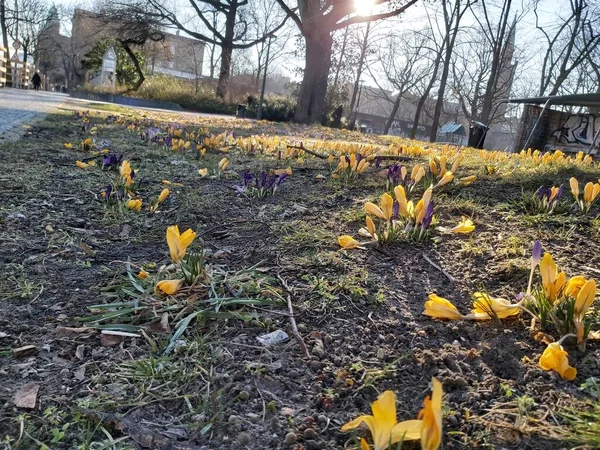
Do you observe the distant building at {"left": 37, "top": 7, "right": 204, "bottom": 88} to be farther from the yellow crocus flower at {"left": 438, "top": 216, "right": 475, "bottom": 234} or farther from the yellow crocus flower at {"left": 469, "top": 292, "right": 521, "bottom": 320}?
the yellow crocus flower at {"left": 469, "top": 292, "right": 521, "bottom": 320}

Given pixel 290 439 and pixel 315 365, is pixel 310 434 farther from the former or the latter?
pixel 315 365

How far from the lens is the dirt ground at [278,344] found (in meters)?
1.03

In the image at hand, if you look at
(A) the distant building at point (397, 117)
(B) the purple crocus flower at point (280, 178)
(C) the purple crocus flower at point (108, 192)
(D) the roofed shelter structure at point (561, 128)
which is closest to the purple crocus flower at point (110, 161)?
(C) the purple crocus flower at point (108, 192)

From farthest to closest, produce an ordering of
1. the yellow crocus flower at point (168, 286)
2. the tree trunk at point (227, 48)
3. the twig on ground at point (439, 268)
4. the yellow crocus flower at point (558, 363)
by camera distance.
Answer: the tree trunk at point (227, 48) → the twig on ground at point (439, 268) → the yellow crocus flower at point (168, 286) → the yellow crocus flower at point (558, 363)

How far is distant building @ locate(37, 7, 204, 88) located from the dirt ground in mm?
31590

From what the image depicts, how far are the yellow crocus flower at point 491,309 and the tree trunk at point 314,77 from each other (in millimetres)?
18369

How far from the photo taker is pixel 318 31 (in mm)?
18062

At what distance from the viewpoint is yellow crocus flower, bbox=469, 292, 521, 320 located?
4.53 feet

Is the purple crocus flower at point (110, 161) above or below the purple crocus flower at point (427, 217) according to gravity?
below

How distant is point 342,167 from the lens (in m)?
3.42

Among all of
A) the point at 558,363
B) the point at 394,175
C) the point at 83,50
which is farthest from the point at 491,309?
the point at 83,50

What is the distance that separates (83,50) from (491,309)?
62.4 metres

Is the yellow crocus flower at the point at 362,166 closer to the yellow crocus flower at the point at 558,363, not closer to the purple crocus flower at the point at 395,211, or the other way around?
the purple crocus flower at the point at 395,211

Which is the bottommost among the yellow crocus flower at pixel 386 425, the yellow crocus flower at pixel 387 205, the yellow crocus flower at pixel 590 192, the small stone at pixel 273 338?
the small stone at pixel 273 338
